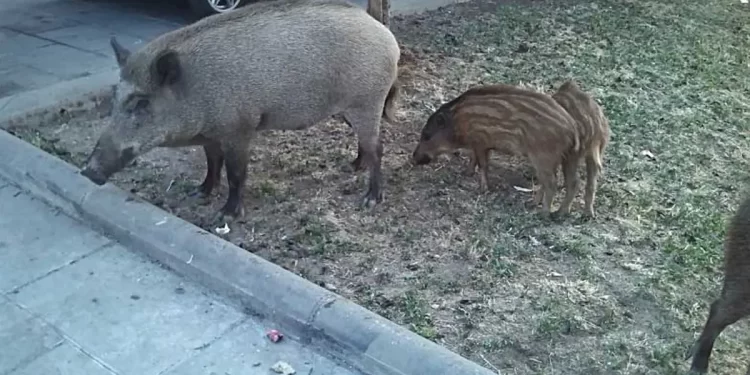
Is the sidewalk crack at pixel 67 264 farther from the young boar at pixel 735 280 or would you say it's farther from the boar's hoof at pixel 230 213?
the young boar at pixel 735 280

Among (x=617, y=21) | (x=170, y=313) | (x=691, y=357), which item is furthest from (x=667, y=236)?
(x=617, y=21)

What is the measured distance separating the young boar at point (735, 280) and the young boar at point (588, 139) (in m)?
1.31

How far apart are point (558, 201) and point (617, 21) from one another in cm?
368

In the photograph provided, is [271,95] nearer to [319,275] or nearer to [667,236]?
[319,275]

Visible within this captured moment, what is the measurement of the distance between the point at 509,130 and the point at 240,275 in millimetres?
1585

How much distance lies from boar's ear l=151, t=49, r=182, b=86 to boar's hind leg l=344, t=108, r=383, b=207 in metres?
0.92

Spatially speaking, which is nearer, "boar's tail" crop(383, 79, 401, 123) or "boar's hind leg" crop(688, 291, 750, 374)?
"boar's hind leg" crop(688, 291, 750, 374)

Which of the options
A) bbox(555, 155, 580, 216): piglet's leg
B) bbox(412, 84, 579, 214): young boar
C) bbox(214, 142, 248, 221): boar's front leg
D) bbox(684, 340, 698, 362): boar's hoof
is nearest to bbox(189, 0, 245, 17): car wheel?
bbox(412, 84, 579, 214): young boar

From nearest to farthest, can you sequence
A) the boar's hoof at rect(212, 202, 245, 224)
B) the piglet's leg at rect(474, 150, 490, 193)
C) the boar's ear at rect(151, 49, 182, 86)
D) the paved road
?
the boar's ear at rect(151, 49, 182, 86)
the boar's hoof at rect(212, 202, 245, 224)
the piglet's leg at rect(474, 150, 490, 193)
the paved road

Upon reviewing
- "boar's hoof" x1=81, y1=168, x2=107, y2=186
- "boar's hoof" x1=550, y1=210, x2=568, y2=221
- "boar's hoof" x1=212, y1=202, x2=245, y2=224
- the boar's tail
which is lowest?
"boar's hoof" x1=550, y1=210, x2=568, y2=221

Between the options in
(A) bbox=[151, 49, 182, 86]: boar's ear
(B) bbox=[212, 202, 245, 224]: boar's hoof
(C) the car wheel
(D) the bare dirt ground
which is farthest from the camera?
(C) the car wheel

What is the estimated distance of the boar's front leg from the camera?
4223 millimetres

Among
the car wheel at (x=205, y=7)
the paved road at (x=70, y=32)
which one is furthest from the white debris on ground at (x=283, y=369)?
the car wheel at (x=205, y=7)

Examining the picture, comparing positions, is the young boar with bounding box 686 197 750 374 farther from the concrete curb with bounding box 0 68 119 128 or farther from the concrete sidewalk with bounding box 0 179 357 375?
the concrete curb with bounding box 0 68 119 128
